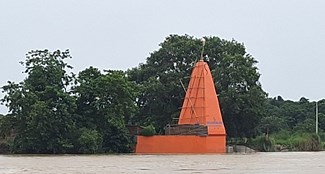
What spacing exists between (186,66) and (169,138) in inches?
368

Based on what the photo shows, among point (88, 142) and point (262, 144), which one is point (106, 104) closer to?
point (88, 142)

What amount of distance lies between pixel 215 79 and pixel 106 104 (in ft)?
35.0

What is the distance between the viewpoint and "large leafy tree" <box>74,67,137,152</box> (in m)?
45.4

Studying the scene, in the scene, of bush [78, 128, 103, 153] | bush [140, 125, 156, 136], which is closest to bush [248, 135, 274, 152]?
bush [140, 125, 156, 136]

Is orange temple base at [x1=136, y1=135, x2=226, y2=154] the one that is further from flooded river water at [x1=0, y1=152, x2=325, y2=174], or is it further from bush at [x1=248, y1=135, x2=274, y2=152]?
flooded river water at [x1=0, y1=152, x2=325, y2=174]

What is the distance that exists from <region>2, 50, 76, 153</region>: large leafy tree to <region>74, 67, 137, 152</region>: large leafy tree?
1.66 metres

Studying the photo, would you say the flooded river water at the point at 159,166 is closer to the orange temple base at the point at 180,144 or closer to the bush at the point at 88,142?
the bush at the point at 88,142

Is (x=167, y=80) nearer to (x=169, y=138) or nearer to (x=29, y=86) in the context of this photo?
(x=169, y=138)

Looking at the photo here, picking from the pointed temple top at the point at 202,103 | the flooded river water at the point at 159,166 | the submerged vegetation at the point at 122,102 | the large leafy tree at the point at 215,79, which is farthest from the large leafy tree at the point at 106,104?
the flooded river water at the point at 159,166

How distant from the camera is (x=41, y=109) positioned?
137 feet

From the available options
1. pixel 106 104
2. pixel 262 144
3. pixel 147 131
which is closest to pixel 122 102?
pixel 106 104

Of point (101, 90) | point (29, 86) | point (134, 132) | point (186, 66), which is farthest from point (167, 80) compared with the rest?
point (29, 86)

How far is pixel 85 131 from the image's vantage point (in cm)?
4378

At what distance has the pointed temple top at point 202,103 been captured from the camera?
47.2 m
